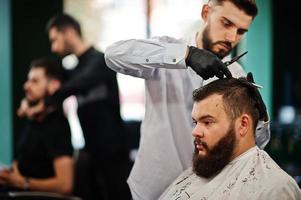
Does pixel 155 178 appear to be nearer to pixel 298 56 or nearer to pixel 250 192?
pixel 250 192

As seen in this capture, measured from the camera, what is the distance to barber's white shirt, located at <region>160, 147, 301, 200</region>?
1604 mm

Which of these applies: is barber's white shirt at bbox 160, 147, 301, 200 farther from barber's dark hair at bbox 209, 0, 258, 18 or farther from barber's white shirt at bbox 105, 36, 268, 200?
barber's dark hair at bbox 209, 0, 258, 18

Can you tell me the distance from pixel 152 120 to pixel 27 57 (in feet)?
9.11

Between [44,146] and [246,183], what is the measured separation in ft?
5.05

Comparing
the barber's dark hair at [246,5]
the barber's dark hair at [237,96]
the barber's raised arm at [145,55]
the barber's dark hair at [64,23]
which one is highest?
the barber's dark hair at [246,5]

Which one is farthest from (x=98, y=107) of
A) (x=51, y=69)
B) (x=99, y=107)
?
(x=51, y=69)

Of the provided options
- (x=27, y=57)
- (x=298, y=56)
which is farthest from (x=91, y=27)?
(x=298, y=56)

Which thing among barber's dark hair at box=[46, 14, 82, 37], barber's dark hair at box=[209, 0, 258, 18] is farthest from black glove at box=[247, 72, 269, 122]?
barber's dark hair at box=[46, 14, 82, 37]

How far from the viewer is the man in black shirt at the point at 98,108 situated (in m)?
3.38

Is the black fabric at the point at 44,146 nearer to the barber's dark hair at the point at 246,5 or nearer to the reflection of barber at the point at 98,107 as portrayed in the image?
the reflection of barber at the point at 98,107

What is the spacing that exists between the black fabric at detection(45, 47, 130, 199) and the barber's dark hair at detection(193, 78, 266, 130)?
5.69 feet

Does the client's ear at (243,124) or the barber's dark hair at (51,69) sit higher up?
the client's ear at (243,124)

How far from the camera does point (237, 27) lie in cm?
184

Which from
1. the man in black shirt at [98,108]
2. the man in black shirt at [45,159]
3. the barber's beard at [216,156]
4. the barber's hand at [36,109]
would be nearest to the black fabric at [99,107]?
the man in black shirt at [98,108]
